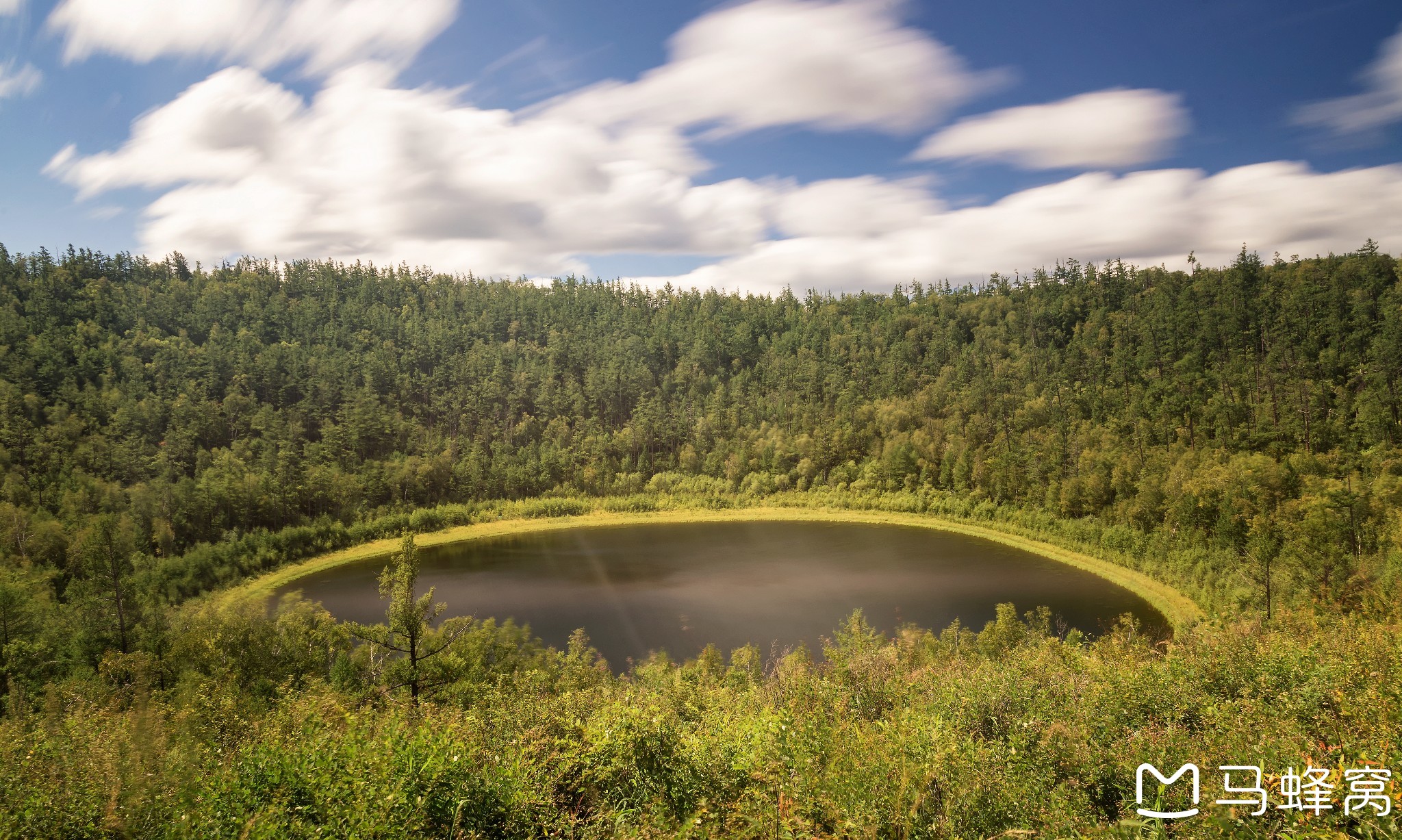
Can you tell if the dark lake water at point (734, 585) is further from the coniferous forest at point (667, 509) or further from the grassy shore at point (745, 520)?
the coniferous forest at point (667, 509)

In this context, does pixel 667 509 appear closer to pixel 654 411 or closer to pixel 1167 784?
pixel 654 411

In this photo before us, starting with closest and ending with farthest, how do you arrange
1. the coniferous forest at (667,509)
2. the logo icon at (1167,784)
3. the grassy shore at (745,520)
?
the logo icon at (1167,784)
the coniferous forest at (667,509)
the grassy shore at (745,520)

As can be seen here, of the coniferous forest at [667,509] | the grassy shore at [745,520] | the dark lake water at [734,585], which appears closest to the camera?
the coniferous forest at [667,509]

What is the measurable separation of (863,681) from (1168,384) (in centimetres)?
6520

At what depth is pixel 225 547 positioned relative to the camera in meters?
59.7

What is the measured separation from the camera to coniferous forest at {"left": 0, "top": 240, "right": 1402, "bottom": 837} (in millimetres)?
10555

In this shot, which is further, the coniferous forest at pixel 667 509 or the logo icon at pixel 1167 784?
the coniferous forest at pixel 667 509

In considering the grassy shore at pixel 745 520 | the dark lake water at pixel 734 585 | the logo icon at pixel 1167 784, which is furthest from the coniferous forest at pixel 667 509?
the dark lake water at pixel 734 585

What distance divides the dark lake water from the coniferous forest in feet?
14.4

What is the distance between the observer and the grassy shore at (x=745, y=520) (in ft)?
149

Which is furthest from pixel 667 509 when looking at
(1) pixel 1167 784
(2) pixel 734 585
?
(1) pixel 1167 784

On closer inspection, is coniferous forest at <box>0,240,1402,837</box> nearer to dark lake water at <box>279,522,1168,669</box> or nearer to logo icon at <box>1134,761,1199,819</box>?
logo icon at <box>1134,761,1199,819</box>

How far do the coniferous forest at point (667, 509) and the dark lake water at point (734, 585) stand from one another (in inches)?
173

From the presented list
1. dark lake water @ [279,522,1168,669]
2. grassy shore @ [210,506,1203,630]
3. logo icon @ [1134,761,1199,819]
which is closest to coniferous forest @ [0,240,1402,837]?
logo icon @ [1134,761,1199,819]
